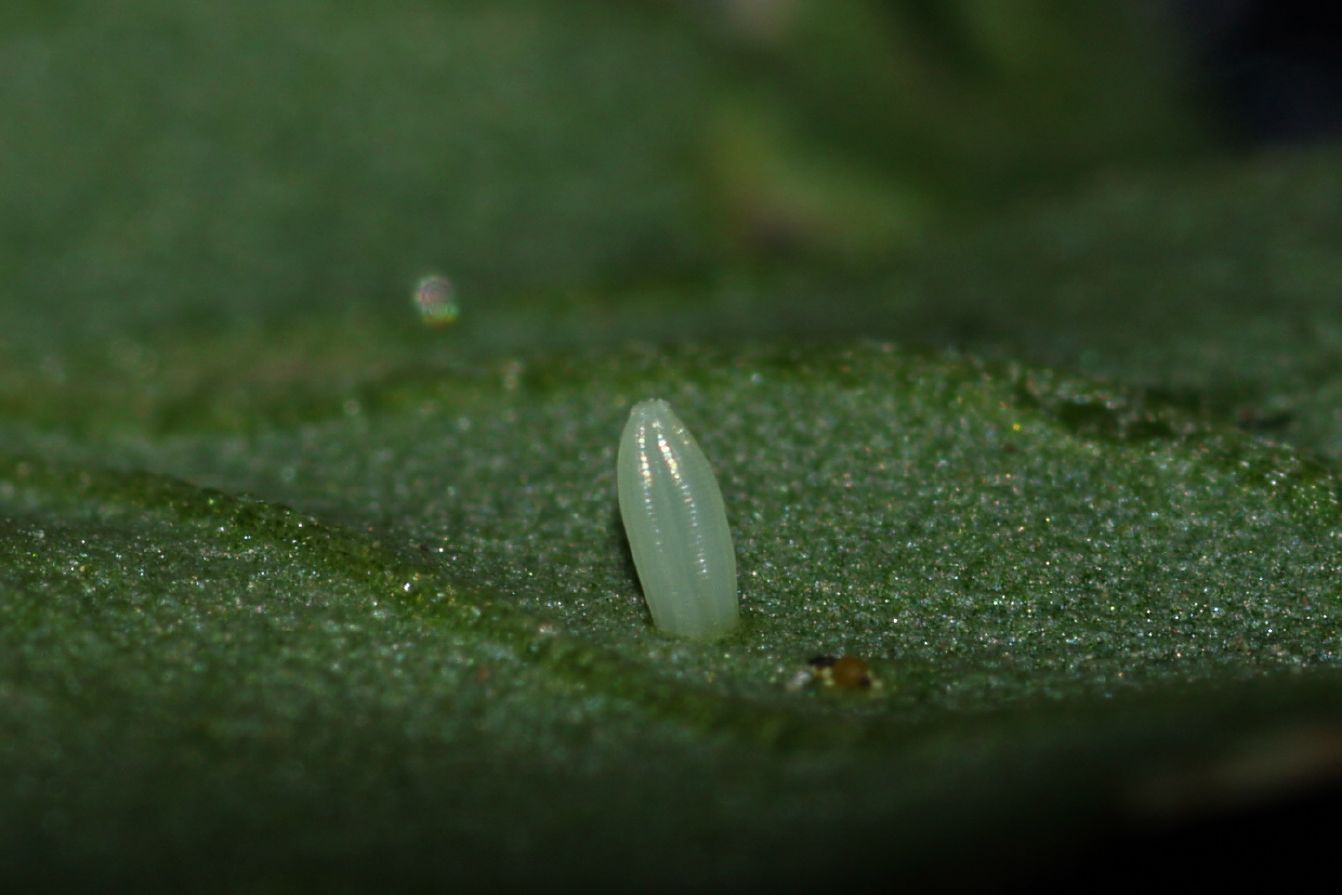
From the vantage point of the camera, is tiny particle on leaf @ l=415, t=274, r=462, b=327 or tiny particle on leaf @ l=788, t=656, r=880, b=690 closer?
tiny particle on leaf @ l=788, t=656, r=880, b=690

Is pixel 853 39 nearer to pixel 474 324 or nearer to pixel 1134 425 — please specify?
pixel 474 324

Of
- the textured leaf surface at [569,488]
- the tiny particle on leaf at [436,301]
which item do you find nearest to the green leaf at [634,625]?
the textured leaf surface at [569,488]

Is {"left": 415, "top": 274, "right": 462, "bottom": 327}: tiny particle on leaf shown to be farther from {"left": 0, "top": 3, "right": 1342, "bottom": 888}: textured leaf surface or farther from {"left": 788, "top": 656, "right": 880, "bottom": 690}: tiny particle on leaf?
{"left": 788, "top": 656, "right": 880, "bottom": 690}: tiny particle on leaf

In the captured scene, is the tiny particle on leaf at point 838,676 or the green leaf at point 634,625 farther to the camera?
the tiny particle on leaf at point 838,676

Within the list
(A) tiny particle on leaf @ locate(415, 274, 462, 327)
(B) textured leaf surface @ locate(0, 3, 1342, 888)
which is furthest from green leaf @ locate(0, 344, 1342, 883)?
(A) tiny particle on leaf @ locate(415, 274, 462, 327)

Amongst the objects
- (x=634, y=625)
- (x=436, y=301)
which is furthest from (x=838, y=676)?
(x=436, y=301)

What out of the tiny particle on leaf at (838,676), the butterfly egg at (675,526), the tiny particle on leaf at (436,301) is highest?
the tiny particle on leaf at (436,301)

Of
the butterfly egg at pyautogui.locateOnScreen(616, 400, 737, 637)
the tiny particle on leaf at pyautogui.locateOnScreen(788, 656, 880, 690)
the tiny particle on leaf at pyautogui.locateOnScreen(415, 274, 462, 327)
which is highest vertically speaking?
the tiny particle on leaf at pyautogui.locateOnScreen(415, 274, 462, 327)

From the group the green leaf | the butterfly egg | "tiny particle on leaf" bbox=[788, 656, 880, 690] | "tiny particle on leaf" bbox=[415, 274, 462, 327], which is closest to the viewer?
the green leaf

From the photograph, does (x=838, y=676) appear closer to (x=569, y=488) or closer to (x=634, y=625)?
(x=634, y=625)

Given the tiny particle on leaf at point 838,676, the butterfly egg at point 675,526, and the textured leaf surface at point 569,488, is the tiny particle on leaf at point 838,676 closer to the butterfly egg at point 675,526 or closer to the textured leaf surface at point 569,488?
the textured leaf surface at point 569,488
